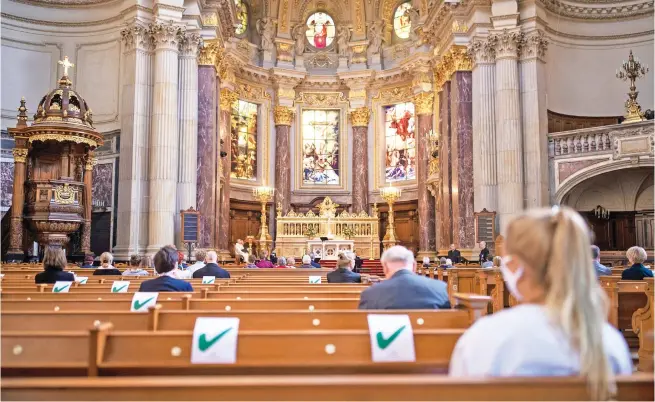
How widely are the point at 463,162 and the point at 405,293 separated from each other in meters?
14.9

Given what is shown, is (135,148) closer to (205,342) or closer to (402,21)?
(402,21)

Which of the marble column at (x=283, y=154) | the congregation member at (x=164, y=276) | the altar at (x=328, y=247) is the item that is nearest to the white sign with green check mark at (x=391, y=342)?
the congregation member at (x=164, y=276)

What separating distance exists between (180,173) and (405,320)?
589 inches

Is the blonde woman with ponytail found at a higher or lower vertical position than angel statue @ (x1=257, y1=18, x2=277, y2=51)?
lower

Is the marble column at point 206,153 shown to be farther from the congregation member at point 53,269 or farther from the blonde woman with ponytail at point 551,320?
the blonde woman with ponytail at point 551,320

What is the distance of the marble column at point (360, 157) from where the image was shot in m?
25.6

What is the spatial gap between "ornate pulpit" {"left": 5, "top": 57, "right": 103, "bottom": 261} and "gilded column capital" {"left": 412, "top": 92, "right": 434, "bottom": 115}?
1328 cm

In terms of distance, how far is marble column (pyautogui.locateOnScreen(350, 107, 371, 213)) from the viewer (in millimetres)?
25625

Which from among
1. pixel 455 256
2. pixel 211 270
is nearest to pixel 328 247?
pixel 455 256

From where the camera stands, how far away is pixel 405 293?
4086 millimetres

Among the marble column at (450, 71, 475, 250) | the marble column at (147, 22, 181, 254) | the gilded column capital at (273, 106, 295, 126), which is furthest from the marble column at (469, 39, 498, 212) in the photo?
Result: the gilded column capital at (273, 106, 295, 126)

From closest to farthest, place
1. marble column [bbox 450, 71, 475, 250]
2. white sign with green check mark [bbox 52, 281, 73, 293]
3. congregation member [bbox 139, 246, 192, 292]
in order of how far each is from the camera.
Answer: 1. congregation member [bbox 139, 246, 192, 292]
2. white sign with green check mark [bbox 52, 281, 73, 293]
3. marble column [bbox 450, 71, 475, 250]

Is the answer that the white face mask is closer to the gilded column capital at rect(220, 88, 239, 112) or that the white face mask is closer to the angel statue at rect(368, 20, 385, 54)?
the gilded column capital at rect(220, 88, 239, 112)

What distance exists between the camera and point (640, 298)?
25.0 feet
